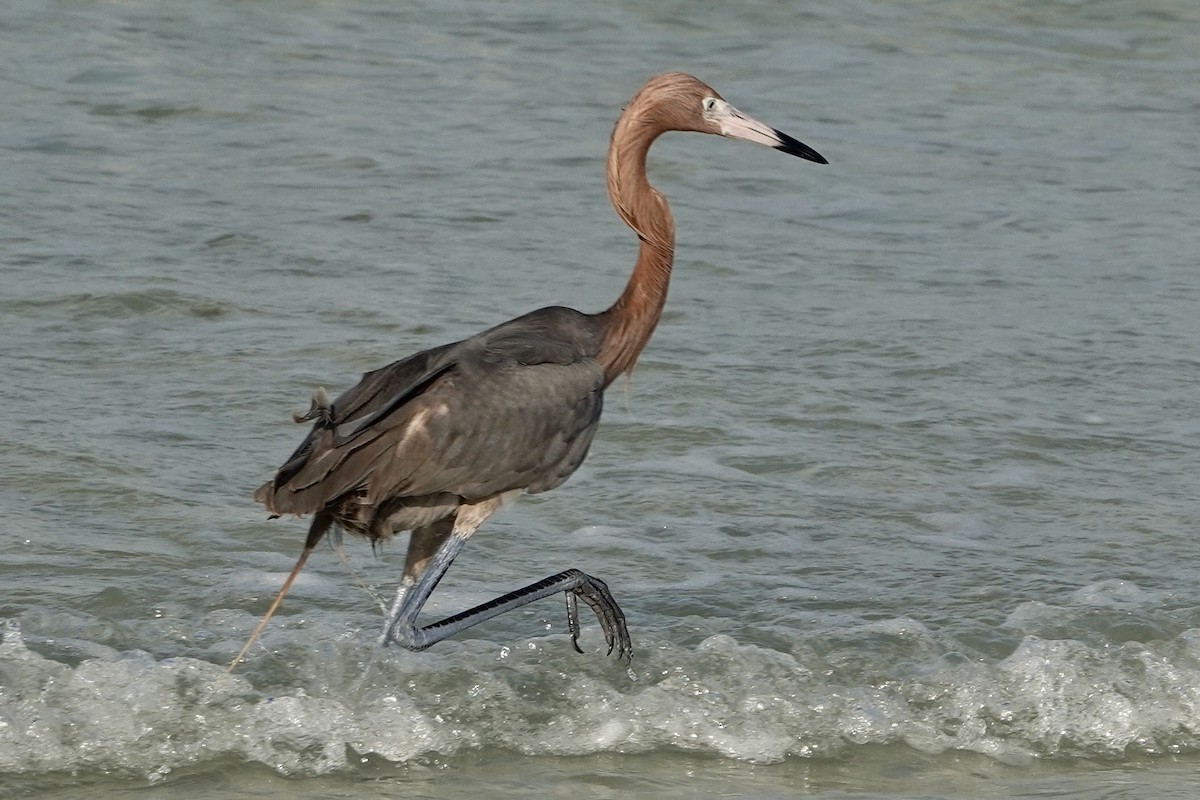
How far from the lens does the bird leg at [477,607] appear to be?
609 centimetres

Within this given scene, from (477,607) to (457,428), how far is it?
2.21ft

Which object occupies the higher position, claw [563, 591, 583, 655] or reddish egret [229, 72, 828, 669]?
reddish egret [229, 72, 828, 669]

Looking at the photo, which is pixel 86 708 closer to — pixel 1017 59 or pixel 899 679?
pixel 899 679

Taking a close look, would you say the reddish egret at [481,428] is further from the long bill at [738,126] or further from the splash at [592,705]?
the splash at [592,705]

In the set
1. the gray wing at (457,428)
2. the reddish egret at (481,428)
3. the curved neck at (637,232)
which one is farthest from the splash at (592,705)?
the curved neck at (637,232)

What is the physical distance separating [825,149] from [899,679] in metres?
6.75

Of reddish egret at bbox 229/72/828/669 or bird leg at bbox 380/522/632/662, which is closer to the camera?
reddish egret at bbox 229/72/828/669

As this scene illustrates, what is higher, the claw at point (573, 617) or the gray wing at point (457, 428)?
the gray wing at point (457, 428)

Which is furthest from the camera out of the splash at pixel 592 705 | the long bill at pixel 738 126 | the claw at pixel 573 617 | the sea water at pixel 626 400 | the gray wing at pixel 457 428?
the long bill at pixel 738 126

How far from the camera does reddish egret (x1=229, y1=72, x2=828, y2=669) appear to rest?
586cm

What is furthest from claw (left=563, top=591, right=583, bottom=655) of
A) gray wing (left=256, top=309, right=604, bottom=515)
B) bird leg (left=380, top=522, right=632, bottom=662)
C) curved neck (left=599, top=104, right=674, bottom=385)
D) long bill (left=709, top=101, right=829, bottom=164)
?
long bill (left=709, top=101, right=829, bottom=164)

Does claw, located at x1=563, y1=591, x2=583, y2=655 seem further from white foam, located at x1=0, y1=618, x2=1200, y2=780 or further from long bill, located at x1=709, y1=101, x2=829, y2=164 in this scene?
long bill, located at x1=709, y1=101, x2=829, y2=164

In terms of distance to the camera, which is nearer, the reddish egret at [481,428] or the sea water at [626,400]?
the sea water at [626,400]

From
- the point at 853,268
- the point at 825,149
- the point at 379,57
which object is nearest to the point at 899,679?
the point at 853,268
